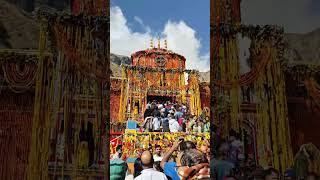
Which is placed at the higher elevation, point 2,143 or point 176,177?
point 2,143

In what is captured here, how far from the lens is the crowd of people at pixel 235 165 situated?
8273 mm

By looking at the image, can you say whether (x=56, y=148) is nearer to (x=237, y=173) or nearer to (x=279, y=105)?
(x=237, y=173)

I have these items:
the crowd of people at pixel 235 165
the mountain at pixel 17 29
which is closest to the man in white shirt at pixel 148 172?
the crowd of people at pixel 235 165

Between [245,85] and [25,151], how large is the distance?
4.42m

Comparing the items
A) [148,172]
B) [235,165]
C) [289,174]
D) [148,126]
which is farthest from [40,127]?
[148,126]

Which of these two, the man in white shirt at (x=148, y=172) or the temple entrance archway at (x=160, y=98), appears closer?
the man in white shirt at (x=148, y=172)

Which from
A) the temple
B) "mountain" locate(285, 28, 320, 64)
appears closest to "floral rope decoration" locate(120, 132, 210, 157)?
"mountain" locate(285, 28, 320, 64)

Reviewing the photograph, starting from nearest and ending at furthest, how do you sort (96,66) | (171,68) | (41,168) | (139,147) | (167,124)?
(41,168) → (96,66) → (139,147) → (167,124) → (171,68)

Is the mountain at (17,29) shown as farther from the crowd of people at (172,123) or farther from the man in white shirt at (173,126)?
the man in white shirt at (173,126)

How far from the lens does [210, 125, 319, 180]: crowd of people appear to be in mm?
8273

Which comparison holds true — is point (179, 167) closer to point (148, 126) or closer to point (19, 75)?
point (19, 75)

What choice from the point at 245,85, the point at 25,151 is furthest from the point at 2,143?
the point at 245,85

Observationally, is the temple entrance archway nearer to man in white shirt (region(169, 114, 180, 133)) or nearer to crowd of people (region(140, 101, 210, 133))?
crowd of people (region(140, 101, 210, 133))

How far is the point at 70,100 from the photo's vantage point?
325 inches
